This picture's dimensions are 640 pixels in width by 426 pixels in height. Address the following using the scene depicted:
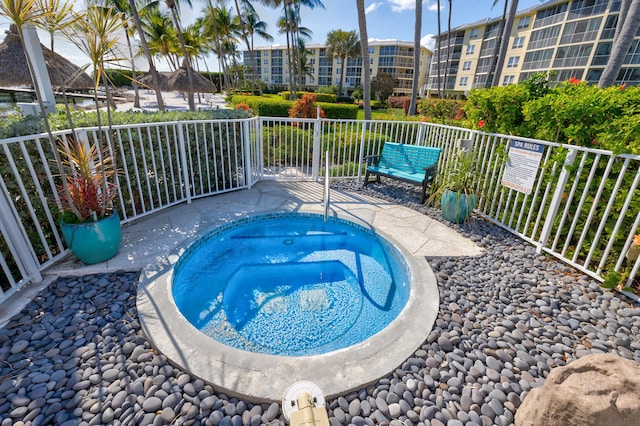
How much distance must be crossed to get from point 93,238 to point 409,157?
4830 millimetres

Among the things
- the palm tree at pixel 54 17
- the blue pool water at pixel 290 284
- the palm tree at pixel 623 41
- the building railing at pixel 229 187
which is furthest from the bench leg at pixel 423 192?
the palm tree at pixel 54 17

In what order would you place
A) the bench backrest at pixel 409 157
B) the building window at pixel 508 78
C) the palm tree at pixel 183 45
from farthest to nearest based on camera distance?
the building window at pixel 508 78 → the palm tree at pixel 183 45 → the bench backrest at pixel 409 157

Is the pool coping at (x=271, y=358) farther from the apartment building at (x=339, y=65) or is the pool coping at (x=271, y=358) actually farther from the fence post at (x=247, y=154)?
the apartment building at (x=339, y=65)

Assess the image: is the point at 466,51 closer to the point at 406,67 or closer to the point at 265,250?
the point at 406,67

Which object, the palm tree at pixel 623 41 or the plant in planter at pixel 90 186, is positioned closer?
the plant in planter at pixel 90 186

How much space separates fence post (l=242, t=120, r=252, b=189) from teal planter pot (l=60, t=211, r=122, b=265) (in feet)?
8.37

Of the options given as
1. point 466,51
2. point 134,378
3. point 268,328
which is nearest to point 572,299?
point 268,328

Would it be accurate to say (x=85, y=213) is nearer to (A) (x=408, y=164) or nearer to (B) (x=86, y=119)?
(B) (x=86, y=119)

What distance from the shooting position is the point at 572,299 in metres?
2.66

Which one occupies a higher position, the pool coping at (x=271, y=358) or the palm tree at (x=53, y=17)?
the palm tree at (x=53, y=17)

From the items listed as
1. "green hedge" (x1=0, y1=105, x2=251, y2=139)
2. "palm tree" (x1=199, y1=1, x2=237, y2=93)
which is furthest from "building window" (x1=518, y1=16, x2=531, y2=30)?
"green hedge" (x1=0, y1=105, x2=251, y2=139)

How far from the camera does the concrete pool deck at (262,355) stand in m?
1.84

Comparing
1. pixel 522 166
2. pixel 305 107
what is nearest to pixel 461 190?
pixel 522 166

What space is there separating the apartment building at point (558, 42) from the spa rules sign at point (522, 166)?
15.7 metres
